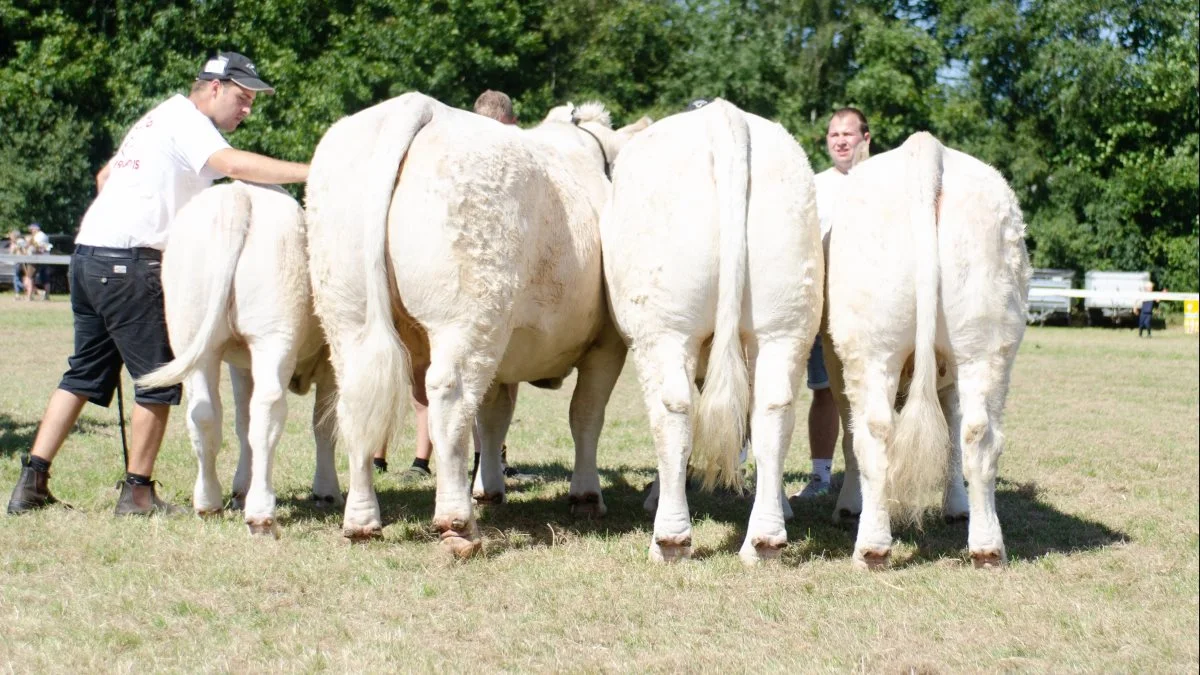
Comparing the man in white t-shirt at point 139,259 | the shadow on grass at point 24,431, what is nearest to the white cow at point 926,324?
the man in white t-shirt at point 139,259

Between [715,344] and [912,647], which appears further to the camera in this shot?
[715,344]

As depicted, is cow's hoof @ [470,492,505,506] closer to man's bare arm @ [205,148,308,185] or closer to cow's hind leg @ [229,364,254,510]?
cow's hind leg @ [229,364,254,510]

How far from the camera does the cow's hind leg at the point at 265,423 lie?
5797mm

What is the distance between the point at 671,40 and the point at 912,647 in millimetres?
34091

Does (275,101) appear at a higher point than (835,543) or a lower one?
higher

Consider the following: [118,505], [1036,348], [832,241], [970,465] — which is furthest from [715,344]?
[1036,348]

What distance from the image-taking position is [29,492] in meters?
6.43

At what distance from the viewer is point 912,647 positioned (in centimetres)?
432

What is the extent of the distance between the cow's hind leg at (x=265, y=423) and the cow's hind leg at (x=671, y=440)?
174 centimetres

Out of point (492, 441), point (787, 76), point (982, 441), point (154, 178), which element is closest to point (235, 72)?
point (154, 178)

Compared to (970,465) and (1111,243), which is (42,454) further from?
(1111,243)

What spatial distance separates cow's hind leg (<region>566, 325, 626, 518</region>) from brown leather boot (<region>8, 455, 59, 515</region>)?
2775mm

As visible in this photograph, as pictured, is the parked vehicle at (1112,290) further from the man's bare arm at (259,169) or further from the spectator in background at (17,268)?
the man's bare arm at (259,169)

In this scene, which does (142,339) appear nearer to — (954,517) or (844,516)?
(844,516)
